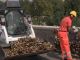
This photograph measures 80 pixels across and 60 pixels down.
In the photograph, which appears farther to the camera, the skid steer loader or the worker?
the skid steer loader

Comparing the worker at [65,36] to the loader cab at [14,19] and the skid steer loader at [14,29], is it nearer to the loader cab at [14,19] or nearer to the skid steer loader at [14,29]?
the skid steer loader at [14,29]

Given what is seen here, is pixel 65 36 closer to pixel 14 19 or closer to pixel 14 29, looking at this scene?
pixel 14 29

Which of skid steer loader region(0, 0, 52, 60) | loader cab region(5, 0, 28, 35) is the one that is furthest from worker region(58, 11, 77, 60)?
loader cab region(5, 0, 28, 35)

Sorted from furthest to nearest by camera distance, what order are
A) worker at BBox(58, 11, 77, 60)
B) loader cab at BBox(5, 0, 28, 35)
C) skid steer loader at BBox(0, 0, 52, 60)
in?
loader cab at BBox(5, 0, 28, 35), skid steer loader at BBox(0, 0, 52, 60), worker at BBox(58, 11, 77, 60)

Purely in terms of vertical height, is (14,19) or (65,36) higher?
(14,19)

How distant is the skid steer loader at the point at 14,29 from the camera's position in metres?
9.96

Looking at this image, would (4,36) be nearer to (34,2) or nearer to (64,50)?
(64,50)

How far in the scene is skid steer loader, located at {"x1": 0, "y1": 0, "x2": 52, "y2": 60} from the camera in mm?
9956

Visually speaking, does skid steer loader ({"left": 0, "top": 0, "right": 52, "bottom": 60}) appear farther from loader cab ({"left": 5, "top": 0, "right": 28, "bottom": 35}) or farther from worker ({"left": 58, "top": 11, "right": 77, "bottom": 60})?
worker ({"left": 58, "top": 11, "right": 77, "bottom": 60})

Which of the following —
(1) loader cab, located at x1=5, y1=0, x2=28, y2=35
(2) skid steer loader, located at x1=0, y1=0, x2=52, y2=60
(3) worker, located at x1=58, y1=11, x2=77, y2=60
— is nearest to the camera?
(3) worker, located at x1=58, y1=11, x2=77, y2=60

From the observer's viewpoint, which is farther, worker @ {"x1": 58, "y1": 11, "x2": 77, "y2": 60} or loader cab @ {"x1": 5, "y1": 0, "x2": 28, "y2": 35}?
loader cab @ {"x1": 5, "y1": 0, "x2": 28, "y2": 35}

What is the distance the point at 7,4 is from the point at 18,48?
6.83 ft

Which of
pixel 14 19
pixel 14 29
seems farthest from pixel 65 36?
pixel 14 19

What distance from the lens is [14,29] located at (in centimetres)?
1086
